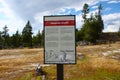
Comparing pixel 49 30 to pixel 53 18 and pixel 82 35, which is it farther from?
pixel 82 35

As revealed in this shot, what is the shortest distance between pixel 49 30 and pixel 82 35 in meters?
125

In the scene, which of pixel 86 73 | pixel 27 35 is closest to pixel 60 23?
pixel 86 73

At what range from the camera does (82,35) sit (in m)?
138

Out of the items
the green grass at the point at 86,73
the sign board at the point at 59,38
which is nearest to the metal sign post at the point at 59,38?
the sign board at the point at 59,38

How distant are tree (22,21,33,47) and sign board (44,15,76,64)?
123867mm

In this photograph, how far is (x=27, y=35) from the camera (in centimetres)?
14188

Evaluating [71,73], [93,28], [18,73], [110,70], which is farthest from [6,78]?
[93,28]

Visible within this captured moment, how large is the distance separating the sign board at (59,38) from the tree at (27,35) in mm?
123867

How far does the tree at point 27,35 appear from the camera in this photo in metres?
140

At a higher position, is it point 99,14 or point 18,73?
point 99,14

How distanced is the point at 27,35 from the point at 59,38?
424 ft

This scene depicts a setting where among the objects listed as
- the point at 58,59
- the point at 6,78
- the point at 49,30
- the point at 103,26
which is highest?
the point at 103,26

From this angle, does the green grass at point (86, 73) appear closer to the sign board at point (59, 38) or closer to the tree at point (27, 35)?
the sign board at point (59, 38)

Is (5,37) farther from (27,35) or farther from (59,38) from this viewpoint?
(59,38)
